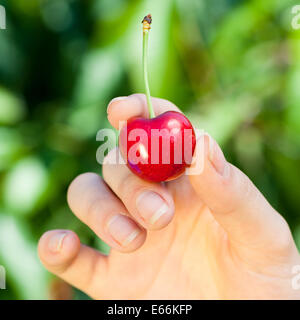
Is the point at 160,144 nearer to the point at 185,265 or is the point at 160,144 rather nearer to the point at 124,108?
the point at 124,108

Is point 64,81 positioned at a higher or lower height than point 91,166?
higher

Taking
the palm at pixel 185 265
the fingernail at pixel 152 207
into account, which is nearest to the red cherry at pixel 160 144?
the fingernail at pixel 152 207

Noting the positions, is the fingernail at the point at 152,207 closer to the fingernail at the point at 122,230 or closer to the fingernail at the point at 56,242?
the fingernail at the point at 122,230

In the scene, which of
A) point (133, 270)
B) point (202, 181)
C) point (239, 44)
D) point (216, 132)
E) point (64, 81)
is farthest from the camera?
point (64, 81)

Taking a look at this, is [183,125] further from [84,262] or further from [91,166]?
[91,166]

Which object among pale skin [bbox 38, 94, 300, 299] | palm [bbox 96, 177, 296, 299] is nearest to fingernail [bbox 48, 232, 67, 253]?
pale skin [bbox 38, 94, 300, 299]

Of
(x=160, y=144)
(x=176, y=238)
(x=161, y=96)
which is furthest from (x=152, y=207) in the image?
(x=161, y=96)

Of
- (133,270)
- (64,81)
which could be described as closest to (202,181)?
(133,270)

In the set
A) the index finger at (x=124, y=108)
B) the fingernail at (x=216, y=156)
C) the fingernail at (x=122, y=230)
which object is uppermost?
the index finger at (x=124, y=108)
